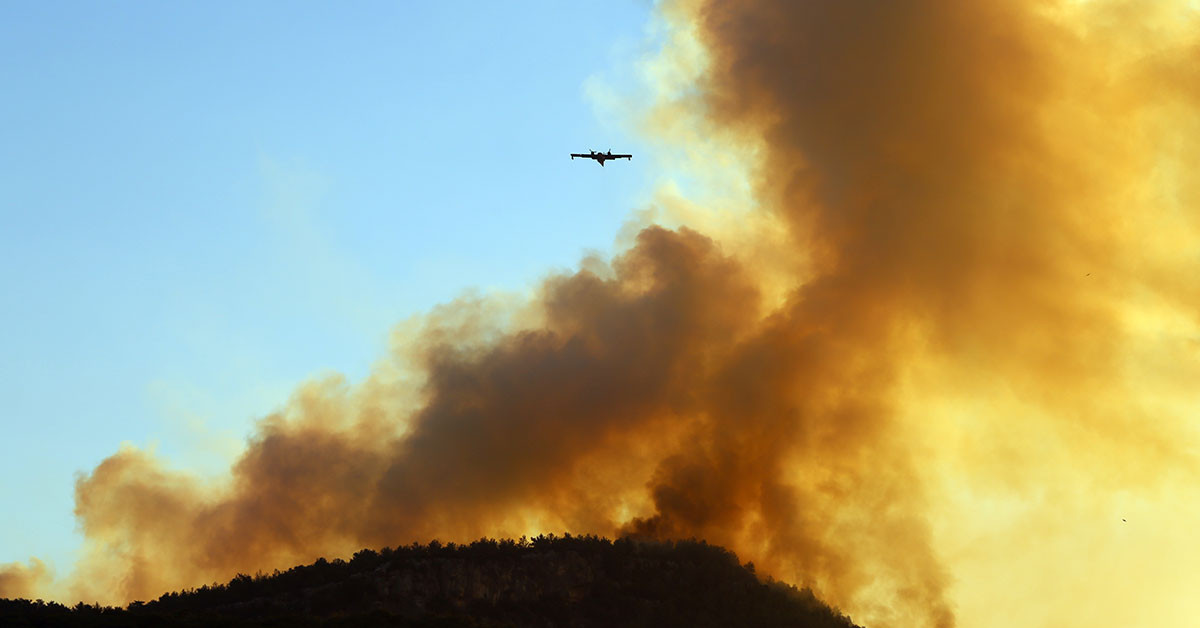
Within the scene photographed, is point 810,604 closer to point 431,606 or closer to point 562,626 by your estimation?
point 562,626

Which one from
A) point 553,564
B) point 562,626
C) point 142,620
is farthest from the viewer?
point 553,564

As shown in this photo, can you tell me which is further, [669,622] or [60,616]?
[669,622]

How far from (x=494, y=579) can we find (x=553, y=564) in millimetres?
7613

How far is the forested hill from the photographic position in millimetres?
152500

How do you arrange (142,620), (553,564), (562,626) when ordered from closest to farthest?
(142,620), (562,626), (553,564)

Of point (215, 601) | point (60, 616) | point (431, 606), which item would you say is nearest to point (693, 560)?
point (431, 606)

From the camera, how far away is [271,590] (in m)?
158

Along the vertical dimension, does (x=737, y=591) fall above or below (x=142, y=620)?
above

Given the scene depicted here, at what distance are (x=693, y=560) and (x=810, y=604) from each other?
14216 millimetres

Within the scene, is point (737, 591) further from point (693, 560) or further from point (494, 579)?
point (494, 579)

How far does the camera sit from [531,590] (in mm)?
158125

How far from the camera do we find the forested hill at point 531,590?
152500mm

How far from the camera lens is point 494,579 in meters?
158

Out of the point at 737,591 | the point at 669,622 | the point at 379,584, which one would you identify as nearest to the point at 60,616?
the point at 379,584
